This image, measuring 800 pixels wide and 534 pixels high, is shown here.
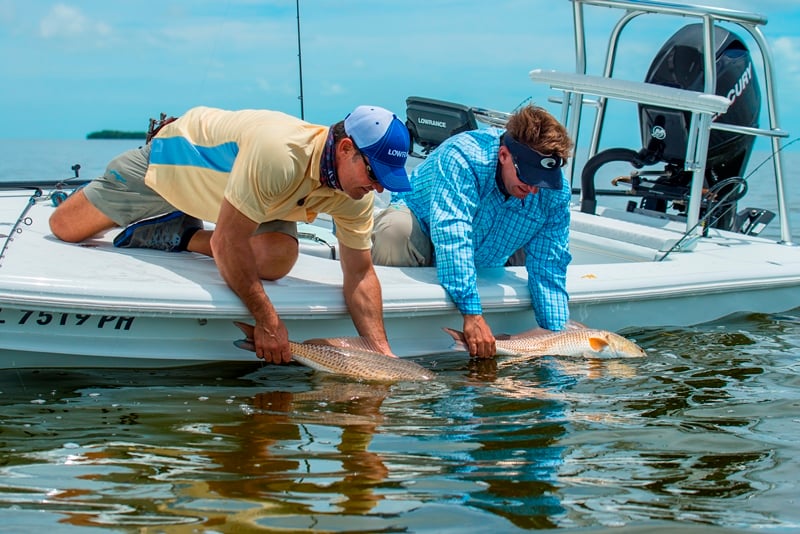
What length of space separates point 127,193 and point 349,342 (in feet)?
4.41

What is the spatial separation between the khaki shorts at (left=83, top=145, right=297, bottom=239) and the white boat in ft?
0.64

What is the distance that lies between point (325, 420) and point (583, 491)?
114 centimetres

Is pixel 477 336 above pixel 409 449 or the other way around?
above

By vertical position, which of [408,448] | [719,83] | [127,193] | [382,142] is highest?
[719,83]

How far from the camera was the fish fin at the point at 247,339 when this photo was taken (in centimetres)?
410

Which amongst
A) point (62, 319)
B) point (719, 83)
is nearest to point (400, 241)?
point (62, 319)

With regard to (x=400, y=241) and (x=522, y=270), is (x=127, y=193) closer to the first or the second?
(x=400, y=241)

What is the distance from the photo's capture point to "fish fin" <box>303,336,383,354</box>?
430cm

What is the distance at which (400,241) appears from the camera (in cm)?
511

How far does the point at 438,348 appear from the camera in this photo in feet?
15.9

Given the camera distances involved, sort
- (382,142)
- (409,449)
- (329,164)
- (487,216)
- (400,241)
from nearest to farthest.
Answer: (409,449)
(382,142)
(329,164)
(487,216)
(400,241)

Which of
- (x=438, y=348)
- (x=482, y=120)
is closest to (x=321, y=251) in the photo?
(x=438, y=348)

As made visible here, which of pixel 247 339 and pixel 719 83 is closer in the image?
pixel 247 339

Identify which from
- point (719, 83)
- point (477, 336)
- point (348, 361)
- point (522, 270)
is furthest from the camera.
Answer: point (719, 83)
